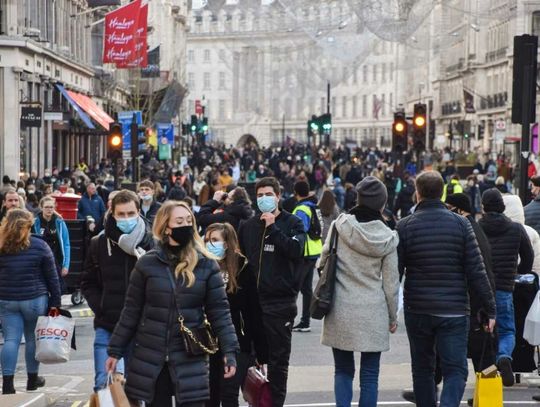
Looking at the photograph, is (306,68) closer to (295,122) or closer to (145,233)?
(145,233)

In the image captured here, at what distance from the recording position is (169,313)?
325 inches

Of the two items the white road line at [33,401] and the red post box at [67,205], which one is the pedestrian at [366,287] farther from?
the red post box at [67,205]

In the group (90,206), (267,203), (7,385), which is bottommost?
(7,385)

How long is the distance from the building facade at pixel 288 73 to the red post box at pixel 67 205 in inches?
598

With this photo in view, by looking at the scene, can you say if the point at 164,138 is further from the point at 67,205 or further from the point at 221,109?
the point at 221,109

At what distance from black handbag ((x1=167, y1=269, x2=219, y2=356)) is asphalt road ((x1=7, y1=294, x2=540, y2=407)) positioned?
3774 millimetres

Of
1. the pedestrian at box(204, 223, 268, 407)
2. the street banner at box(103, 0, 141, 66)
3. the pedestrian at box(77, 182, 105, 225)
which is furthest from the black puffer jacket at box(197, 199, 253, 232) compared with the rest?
the street banner at box(103, 0, 141, 66)

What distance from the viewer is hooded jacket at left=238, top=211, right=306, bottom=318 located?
36.5ft

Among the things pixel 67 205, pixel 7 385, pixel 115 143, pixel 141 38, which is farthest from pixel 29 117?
pixel 7 385

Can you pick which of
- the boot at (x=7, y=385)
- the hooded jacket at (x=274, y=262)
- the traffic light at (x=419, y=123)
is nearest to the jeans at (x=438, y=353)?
the hooded jacket at (x=274, y=262)

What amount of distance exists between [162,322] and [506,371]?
5034 mm

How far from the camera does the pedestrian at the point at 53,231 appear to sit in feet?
54.3

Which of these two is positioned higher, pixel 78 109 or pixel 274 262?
pixel 78 109

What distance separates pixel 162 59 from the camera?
88000mm
